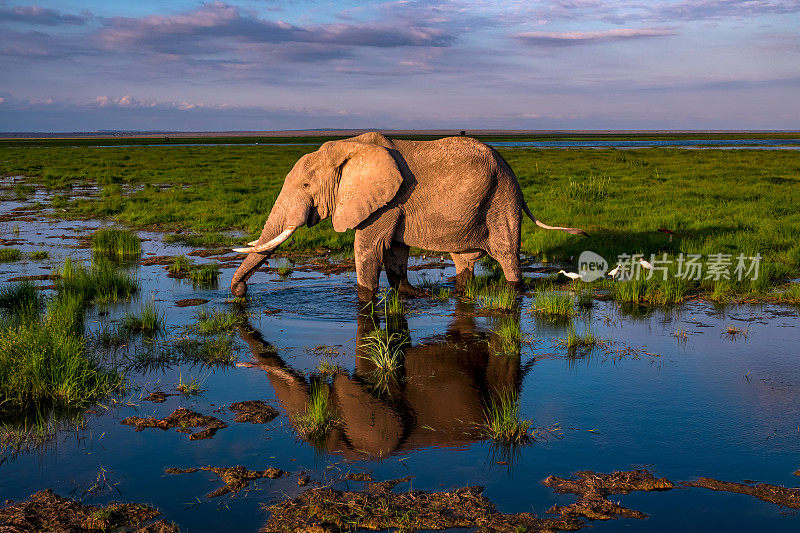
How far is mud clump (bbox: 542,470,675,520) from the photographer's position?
4184mm

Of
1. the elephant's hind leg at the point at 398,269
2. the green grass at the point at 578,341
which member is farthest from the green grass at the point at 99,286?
the green grass at the point at 578,341

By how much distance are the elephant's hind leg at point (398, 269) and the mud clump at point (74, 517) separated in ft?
21.3

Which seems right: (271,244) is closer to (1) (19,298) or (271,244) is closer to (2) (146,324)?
(2) (146,324)

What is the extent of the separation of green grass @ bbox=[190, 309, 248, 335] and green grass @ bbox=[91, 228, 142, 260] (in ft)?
18.2

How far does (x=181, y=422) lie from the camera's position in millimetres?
5578

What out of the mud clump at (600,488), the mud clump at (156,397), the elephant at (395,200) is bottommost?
the mud clump at (156,397)

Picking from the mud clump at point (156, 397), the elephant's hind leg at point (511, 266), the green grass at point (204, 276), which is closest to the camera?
the mud clump at point (156, 397)

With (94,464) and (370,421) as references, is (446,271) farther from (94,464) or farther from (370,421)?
(94,464)

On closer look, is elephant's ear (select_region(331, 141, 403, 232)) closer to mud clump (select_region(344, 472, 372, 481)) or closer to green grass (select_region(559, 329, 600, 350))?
green grass (select_region(559, 329, 600, 350))

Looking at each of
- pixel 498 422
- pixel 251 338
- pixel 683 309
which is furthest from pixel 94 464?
pixel 683 309

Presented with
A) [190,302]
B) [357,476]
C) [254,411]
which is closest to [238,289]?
[190,302]

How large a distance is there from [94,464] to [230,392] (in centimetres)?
161

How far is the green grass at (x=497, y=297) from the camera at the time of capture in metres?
9.43

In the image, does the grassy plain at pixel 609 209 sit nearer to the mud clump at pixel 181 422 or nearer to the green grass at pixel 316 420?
the green grass at pixel 316 420
